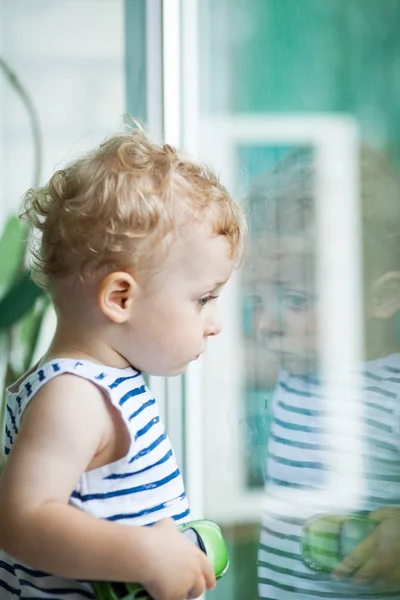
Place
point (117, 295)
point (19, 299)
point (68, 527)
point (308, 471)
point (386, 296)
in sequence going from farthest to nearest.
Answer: point (19, 299) → point (308, 471) → point (386, 296) → point (117, 295) → point (68, 527)

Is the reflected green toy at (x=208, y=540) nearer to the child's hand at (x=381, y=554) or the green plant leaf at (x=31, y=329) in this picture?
the child's hand at (x=381, y=554)

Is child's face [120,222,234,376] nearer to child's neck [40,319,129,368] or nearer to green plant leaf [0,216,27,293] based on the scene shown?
child's neck [40,319,129,368]

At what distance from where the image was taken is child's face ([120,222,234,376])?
790mm

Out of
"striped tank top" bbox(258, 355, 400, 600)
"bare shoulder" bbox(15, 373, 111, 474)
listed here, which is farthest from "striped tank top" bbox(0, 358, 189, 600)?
"striped tank top" bbox(258, 355, 400, 600)

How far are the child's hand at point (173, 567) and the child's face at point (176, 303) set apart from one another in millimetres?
169

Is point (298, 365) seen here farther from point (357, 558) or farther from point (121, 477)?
point (121, 477)

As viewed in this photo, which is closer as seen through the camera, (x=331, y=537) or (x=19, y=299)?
(x=331, y=537)

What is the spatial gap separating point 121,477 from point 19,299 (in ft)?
2.32

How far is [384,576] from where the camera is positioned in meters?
0.94

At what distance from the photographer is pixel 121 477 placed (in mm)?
772

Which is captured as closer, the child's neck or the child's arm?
the child's arm

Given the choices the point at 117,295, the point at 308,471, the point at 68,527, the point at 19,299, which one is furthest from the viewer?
the point at 19,299

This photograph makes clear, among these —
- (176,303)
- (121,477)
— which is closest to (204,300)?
(176,303)

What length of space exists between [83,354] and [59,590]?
Result: 8.8 inches
